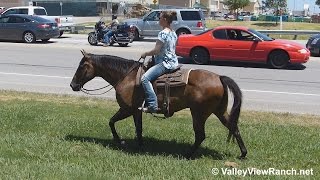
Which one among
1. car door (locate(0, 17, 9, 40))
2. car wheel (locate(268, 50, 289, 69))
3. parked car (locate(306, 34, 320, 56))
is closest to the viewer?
car wheel (locate(268, 50, 289, 69))

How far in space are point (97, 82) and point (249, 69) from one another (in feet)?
21.7

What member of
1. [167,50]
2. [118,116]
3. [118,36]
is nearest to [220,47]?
[118,36]

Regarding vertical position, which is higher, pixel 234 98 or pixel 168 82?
pixel 168 82

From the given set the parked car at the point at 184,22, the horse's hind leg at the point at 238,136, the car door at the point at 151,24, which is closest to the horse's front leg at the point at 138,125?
the horse's hind leg at the point at 238,136

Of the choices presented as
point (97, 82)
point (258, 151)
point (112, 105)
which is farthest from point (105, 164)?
point (97, 82)

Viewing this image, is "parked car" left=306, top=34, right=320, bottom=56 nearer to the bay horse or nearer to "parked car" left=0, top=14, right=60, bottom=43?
"parked car" left=0, top=14, right=60, bottom=43

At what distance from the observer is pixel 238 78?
15.8 metres

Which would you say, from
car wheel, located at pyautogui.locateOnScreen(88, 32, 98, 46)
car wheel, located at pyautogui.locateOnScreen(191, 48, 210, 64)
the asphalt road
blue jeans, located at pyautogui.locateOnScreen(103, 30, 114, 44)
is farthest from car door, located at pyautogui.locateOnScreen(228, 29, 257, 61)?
car wheel, located at pyautogui.locateOnScreen(88, 32, 98, 46)

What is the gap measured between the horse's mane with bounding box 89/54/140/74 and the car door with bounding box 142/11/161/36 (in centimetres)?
2366

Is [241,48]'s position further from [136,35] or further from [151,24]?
[136,35]

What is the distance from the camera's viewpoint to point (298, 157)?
6.68 metres

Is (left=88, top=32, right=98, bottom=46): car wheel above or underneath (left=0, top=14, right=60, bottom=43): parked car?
underneath

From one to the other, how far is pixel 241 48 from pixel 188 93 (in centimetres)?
1263

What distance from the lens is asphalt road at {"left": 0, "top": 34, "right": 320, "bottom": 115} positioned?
12.0m
